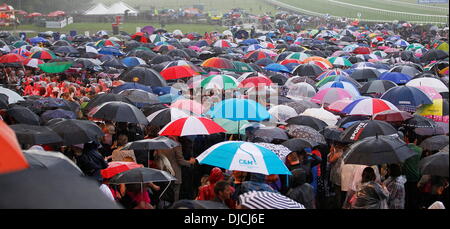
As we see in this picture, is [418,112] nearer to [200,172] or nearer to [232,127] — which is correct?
[232,127]

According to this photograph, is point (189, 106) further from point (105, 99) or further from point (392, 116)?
point (392, 116)

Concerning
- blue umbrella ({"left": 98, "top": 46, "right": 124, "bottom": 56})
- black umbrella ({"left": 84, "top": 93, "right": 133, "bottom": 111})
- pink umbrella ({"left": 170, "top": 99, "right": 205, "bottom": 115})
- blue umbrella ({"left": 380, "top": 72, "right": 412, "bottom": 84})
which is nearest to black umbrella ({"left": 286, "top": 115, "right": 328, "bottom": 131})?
pink umbrella ({"left": 170, "top": 99, "right": 205, "bottom": 115})

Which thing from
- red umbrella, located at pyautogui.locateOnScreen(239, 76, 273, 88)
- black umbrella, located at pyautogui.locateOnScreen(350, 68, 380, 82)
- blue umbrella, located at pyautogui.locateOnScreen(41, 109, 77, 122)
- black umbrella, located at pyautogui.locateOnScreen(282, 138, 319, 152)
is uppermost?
black umbrella, located at pyautogui.locateOnScreen(282, 138, 319, 152)

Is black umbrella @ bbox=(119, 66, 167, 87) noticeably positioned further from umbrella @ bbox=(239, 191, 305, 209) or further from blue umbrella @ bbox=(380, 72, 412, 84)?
umbrella @ bbox=(239, 191, 305, 209)

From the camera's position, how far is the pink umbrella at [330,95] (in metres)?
12.5

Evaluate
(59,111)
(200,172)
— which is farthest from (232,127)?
(59,111)

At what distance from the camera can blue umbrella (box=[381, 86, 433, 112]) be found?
11.1 metres

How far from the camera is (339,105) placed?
11.5 metres

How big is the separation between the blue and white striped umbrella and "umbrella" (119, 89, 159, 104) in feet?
17.4

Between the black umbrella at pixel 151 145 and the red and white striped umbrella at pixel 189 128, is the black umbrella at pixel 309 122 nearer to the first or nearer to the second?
the red and white striped umbrella at pixel 189 128

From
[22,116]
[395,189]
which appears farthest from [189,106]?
[395,189]

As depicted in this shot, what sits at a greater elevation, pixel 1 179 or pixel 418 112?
pixel 1 179

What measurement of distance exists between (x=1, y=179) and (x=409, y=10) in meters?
77.4

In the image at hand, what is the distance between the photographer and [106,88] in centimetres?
1542
